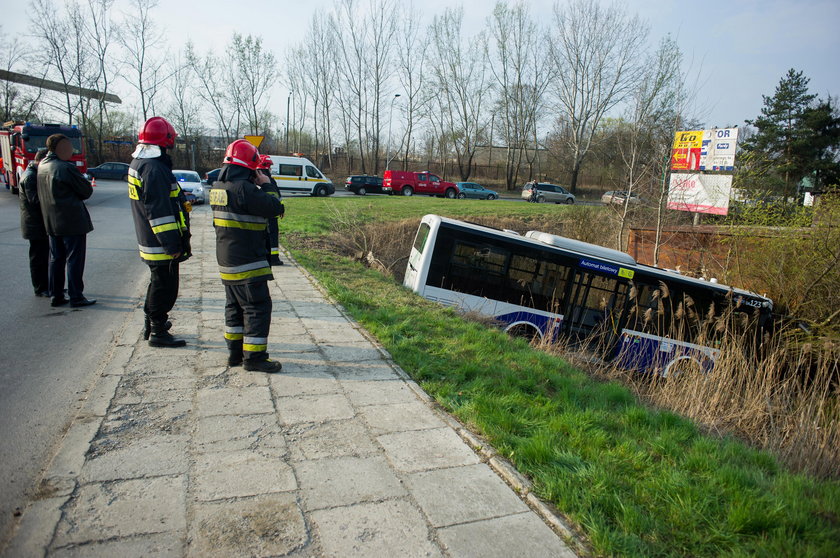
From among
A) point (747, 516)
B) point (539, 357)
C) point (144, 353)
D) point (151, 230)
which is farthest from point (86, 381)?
point (747, 516)

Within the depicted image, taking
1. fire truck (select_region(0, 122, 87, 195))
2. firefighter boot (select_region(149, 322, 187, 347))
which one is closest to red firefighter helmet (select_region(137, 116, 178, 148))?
firefighter boot (select_region(149, 322, 187, 347))

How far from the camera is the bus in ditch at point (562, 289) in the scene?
9.02 metres

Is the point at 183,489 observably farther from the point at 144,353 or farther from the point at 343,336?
the point at 343,336

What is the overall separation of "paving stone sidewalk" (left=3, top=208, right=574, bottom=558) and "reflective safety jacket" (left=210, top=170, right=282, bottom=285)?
871 millimetres

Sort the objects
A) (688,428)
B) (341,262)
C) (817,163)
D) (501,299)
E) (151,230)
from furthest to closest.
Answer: (817,163), (341,262), (501,299), (151,230), (688,428)

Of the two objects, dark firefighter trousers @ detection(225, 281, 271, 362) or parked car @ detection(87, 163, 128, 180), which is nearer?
dark firefighter trousers @ detection(225, 281, 271, 362)

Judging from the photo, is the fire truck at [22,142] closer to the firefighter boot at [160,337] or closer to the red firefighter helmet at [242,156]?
the firefighter boot at [160,337]

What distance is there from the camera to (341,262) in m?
10.3

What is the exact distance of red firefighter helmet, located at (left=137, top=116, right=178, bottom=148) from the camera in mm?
4395

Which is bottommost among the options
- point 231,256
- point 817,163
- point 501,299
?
point 501,299

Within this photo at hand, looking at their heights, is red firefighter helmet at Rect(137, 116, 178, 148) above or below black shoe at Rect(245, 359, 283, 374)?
above

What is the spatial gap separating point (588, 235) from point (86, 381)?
16.2 meters

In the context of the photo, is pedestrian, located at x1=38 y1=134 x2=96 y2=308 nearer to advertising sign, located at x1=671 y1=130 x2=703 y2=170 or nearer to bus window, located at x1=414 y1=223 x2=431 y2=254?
bus window, located at x1=414 y1=223 x2=431 y2=254

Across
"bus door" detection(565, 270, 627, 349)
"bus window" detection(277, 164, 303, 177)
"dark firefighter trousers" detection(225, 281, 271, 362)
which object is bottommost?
"bus door" detection(565, 270, 627, 349)
